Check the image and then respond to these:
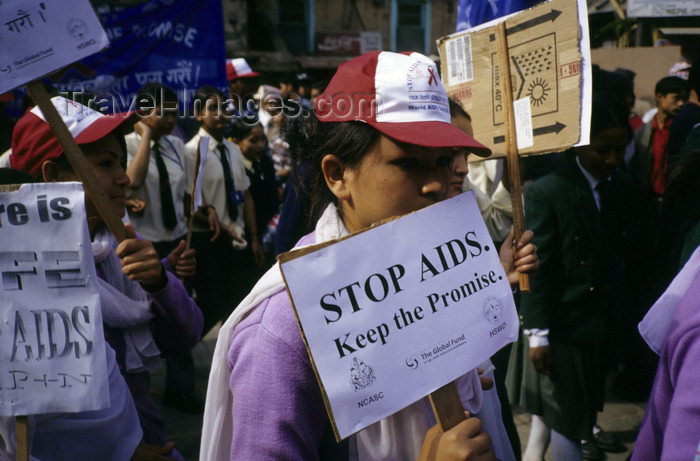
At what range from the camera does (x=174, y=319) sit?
217 centimetres

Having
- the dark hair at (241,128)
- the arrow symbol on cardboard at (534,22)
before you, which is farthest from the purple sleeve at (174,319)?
the dark hair at (241,128)

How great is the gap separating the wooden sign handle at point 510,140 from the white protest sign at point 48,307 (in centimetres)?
136

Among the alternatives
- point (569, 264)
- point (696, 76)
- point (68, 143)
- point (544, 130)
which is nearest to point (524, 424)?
point (569, 264)

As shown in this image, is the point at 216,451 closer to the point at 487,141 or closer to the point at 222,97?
the point at 487,141

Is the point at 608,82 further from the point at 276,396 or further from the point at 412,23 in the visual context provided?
the point at 412,23

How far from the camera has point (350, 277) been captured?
119 cm

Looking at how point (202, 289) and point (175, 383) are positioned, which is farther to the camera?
point (202, 289)

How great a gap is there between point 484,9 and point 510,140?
1.37 meters

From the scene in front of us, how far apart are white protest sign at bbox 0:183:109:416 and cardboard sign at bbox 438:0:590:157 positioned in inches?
58.5

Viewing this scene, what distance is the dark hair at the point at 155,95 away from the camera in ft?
15.0

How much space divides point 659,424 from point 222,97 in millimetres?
4520

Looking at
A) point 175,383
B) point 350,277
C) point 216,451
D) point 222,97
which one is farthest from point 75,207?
point 222,97

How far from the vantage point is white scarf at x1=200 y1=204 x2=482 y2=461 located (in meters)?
1.30

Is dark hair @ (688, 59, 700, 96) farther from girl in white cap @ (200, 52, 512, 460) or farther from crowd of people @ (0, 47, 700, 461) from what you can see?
girl in white cap @ (200, 52, 512, 460)
